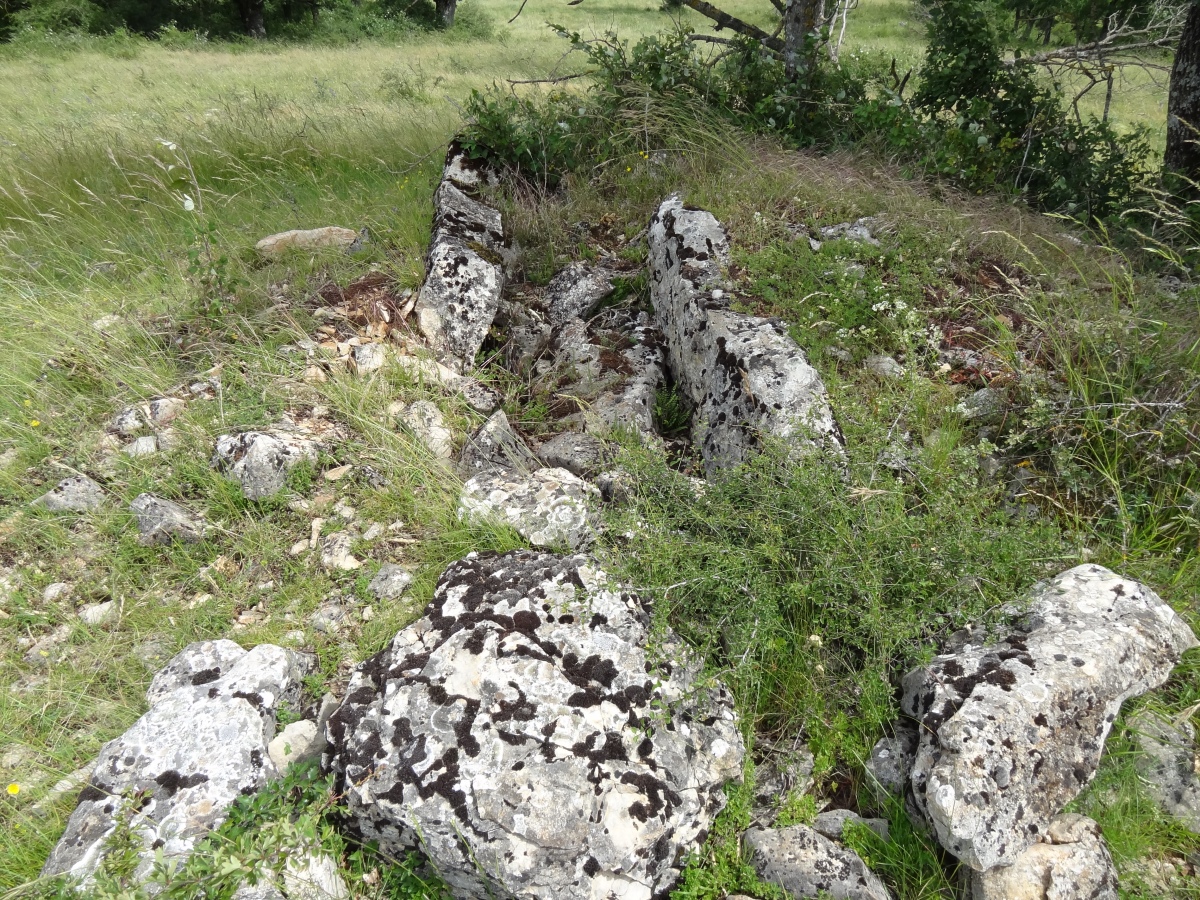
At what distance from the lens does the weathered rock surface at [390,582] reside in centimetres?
306

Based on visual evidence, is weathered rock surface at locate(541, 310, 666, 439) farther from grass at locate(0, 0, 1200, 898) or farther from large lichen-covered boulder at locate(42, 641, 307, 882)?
large lichen-covered boulder at locate(42, 641, 307, 882)

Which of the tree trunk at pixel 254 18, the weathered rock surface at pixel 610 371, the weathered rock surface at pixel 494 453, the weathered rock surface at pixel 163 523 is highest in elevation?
the tree trunk at pixel 254 18

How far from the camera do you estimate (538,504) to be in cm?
311

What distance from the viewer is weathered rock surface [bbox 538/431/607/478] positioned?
3669mm

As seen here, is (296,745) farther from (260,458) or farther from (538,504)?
(260,458)

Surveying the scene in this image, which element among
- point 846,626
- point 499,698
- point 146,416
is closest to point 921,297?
point 846,626

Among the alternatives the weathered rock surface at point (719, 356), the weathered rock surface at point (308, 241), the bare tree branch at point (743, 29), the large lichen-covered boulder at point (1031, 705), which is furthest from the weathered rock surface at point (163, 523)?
the bare tree branch at point (743, 29)

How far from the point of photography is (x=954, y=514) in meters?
2.73

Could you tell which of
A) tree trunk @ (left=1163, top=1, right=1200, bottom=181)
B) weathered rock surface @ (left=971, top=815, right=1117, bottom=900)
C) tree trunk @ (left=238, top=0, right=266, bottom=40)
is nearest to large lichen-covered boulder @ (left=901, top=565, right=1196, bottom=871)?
weathered rock surface @ (left=971, top=815, right=1117, bottom=900)

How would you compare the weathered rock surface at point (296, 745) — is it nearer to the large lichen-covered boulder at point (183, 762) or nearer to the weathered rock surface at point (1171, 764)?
the large lichen-covered boulder at point (183, 762)

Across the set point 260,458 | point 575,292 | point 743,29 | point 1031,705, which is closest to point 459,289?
point 575,292

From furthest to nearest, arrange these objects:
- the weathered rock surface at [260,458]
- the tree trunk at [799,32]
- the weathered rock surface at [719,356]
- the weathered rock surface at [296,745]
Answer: the tree trunk at [799,32] → the weathered rock surface at [260,458] → the weathered rock surface at [719,356] → the weathered rock surface at [296,745]

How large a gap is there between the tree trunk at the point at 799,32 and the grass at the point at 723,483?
137 cm

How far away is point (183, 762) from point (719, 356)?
9.63 feet
